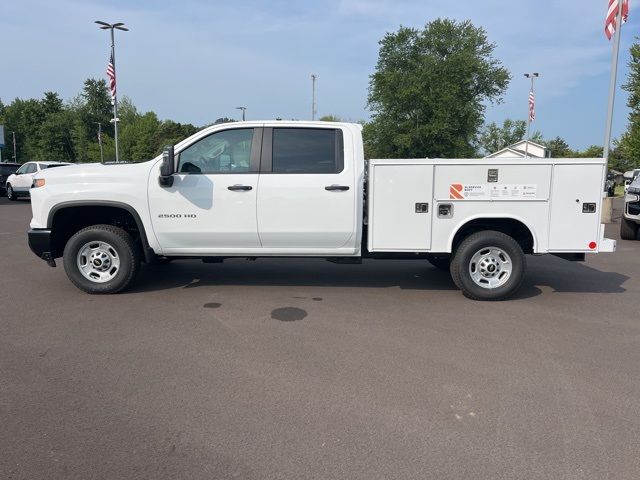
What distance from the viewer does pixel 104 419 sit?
325cm

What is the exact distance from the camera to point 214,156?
6.05 metres

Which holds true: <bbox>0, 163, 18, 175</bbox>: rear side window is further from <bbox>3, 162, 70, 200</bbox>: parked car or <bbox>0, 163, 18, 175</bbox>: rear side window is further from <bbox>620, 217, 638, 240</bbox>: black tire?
<bbox>620, 217, 638, 240</bbox>: black tire

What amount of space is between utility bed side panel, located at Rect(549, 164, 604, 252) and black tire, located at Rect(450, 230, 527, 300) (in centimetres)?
42

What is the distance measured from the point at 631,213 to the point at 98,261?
37.2ft

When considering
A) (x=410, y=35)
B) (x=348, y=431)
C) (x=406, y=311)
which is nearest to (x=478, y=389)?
(x=348, y=431)

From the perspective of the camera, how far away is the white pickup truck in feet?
19.2

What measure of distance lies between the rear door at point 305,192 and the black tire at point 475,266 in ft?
4.32

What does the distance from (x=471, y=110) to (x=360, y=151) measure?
147 ft

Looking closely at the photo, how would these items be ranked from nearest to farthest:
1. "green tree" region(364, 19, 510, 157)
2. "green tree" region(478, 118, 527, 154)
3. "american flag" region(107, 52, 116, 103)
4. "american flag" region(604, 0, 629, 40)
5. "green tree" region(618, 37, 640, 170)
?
1. "american flag" region(604, 0, 629, 40)
2. "green tree" region(618, 37, 640, 170)
3. "american flag" region(107, 52, 116, 103)
4. "green tree" region(364, 19, 510, 157)
5. "green tree" region(478, 118, 527, 154)

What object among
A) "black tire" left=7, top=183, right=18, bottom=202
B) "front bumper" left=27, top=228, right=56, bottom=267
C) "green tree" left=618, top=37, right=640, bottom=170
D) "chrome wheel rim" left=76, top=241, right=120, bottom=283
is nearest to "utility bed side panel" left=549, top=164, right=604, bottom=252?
"chrome wheel rim" left=76, top=241, right=120, bottom=283

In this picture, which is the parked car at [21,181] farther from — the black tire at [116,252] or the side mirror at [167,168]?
the side mirror at [167,168]

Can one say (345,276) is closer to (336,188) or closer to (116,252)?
(336,188)

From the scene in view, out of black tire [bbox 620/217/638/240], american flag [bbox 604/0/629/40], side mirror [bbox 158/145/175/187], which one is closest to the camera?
side mirror [bbox 158/145/175/187]

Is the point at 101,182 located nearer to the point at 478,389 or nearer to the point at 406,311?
the point at 406,311
